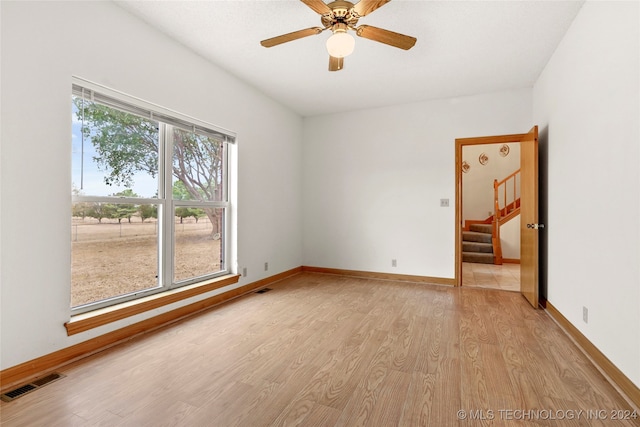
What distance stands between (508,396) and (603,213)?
1362 mm

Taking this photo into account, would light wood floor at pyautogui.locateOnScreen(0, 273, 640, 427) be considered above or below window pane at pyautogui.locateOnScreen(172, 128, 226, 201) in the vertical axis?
below

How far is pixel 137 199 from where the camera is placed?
2.70 m

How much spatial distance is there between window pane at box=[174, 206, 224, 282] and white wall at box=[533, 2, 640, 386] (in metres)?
3.49

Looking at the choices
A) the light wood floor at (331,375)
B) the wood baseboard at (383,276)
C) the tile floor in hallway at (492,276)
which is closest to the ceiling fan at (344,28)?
the light wood floor at (331,375)

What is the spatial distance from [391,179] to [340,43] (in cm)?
279

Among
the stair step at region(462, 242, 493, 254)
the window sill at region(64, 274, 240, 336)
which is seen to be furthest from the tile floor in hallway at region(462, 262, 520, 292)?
the window sill at region(64, 274, 240, 336)

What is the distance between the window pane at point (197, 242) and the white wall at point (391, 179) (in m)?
1.90

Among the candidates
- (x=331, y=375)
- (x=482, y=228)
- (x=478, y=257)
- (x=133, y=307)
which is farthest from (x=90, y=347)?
(x=482, y=228)

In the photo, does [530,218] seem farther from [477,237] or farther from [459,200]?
[477,237]

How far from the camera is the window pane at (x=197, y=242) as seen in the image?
315cm

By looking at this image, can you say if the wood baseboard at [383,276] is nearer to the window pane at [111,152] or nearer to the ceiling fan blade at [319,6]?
the window pane at [111,152]

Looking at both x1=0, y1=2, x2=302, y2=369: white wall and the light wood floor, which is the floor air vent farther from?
x1=0, y1=2, x2=302, y2=369: white wall

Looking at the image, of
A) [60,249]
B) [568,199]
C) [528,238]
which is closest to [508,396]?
[568,199]

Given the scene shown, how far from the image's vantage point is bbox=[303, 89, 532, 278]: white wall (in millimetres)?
4316
